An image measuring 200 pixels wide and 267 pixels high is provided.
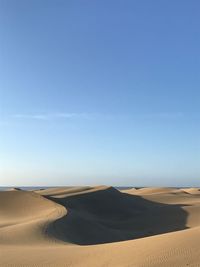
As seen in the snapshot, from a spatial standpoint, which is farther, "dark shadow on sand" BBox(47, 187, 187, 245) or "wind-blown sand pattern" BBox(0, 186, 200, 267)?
"dark shadow on sand" BBox(47, 187, 187, 245)

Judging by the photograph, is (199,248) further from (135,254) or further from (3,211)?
(3,211)

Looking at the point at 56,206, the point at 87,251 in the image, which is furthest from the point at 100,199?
the point at 87,251

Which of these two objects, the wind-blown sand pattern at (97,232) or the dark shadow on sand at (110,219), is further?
the dark shadow on sand at (110,219)

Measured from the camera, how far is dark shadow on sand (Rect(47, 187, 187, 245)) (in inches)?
794

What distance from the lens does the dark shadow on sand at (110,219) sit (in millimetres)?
20172

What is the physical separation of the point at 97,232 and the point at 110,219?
311 inches

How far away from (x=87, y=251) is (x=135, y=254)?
2.10m

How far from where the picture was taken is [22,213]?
27812mm

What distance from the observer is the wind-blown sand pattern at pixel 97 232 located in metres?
11.2

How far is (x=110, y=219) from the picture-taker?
1157 inches

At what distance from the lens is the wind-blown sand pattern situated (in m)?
11.2

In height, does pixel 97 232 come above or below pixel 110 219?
below

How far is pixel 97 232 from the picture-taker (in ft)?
70.8

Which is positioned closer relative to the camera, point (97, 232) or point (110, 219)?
point (97, 232)
